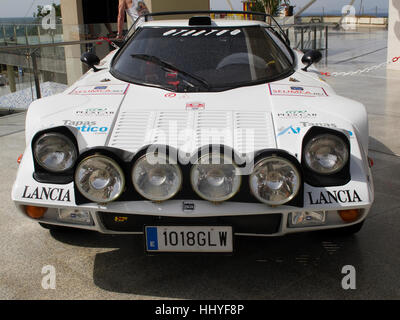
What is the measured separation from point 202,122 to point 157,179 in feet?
1.85

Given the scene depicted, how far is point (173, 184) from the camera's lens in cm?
221

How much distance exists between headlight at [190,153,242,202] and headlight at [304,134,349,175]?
0.42 metres

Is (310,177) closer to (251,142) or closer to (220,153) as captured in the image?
(251,142)

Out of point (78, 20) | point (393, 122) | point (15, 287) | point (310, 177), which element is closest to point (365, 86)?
point (393, 122)

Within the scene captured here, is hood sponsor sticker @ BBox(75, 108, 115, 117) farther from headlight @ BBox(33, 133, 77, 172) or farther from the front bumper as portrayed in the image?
the front bumper

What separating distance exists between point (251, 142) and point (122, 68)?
1.43 m

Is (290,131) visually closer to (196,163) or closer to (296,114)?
(296,114)

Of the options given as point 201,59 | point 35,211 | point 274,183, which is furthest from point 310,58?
point 35,211

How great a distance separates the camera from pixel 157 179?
7.28 feet

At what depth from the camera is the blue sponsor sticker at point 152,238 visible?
2283 millimetres

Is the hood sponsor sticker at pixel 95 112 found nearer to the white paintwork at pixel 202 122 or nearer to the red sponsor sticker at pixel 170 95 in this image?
the white paintwork at pixel 202 122

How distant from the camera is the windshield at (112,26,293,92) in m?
3.16
